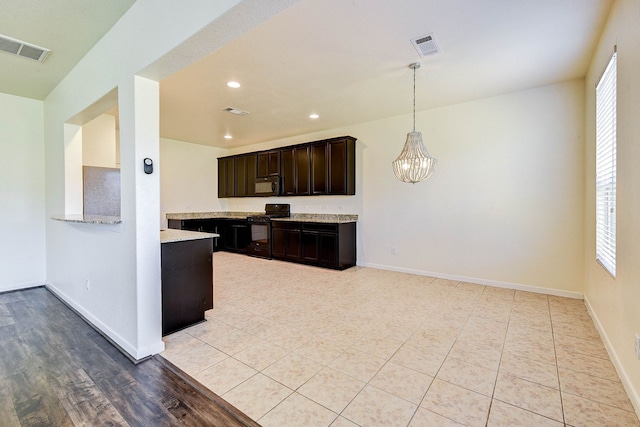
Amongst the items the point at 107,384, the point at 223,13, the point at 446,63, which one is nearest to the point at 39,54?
the point at 223,13

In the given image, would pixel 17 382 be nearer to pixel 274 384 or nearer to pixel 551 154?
pixel 274 384

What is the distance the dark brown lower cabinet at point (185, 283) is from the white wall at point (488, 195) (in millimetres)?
3167

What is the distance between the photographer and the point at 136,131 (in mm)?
2102

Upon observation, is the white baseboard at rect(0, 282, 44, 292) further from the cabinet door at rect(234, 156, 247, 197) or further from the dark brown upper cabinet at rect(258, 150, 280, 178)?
the dark brown upper cabinet at rect(258, 150, 280, 178)

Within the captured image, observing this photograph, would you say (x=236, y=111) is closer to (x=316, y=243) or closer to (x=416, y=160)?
(x=316, y=243)

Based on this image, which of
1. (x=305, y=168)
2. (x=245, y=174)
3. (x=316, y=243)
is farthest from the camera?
(x=245, y=174)

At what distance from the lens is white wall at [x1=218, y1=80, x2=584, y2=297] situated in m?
3.53

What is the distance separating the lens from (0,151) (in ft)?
12.3

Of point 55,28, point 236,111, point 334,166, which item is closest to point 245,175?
point 236,111

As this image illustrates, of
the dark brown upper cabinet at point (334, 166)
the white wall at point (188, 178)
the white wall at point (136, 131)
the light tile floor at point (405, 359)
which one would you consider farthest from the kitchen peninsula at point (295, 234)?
the white wall at point (136, 131)

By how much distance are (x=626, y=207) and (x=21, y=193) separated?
650cm

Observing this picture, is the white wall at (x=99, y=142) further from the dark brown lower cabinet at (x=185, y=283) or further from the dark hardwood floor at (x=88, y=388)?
the dark brown lower cabinet at (x=185, y=283)

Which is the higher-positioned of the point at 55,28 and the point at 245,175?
the point at 55,28

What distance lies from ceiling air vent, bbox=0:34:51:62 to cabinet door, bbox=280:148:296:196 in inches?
148
